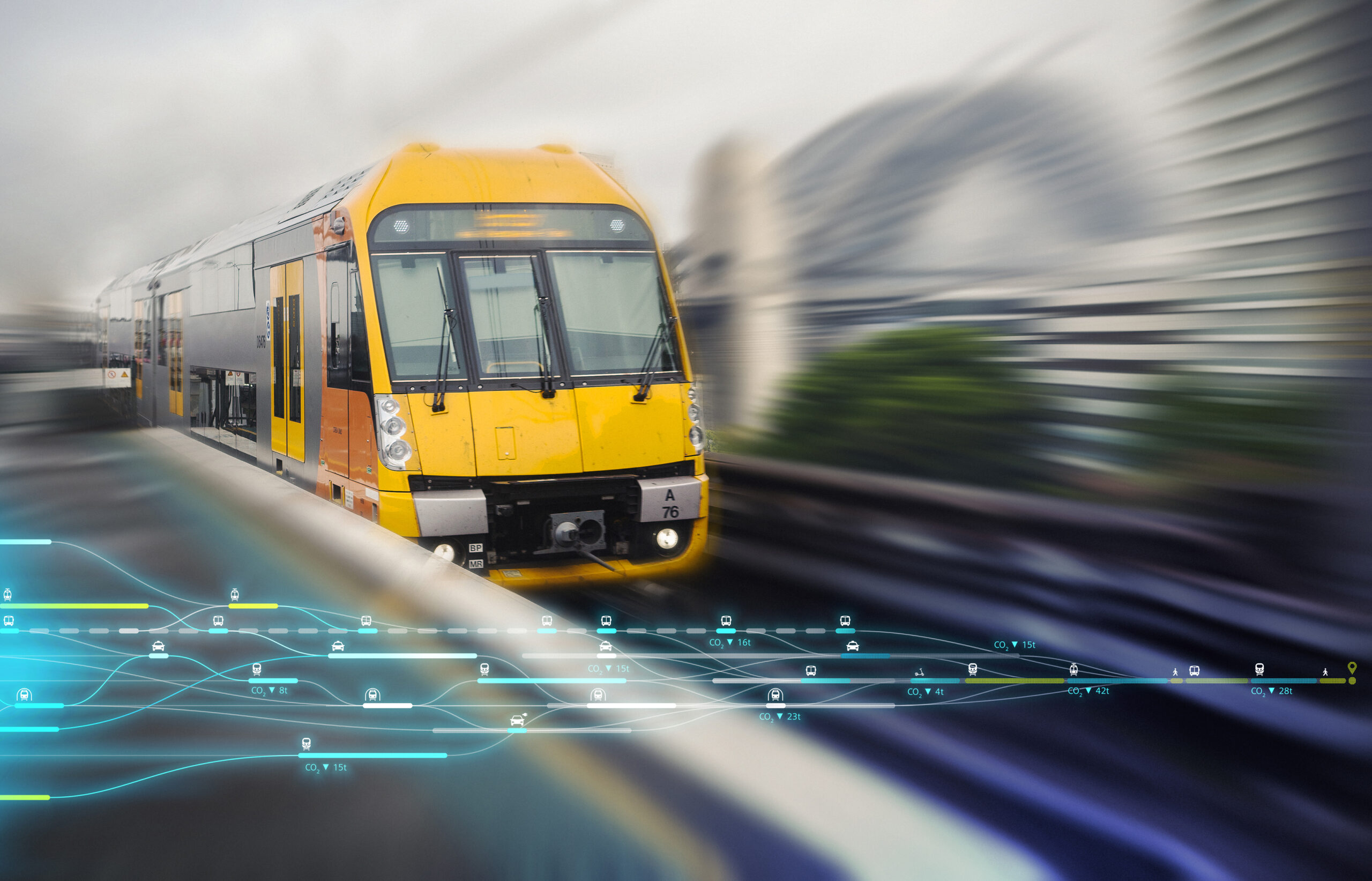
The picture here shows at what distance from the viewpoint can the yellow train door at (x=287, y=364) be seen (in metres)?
4.61

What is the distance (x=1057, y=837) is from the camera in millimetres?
1540

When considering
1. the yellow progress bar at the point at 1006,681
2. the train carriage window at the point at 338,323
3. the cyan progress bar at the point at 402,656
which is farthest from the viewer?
the train carriage window at the point at 338,323

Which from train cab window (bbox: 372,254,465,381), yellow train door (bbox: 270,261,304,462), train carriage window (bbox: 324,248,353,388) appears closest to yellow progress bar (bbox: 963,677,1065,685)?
train cab window (bbox: 372,254,465,381)

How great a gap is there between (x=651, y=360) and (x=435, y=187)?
102 centimetres

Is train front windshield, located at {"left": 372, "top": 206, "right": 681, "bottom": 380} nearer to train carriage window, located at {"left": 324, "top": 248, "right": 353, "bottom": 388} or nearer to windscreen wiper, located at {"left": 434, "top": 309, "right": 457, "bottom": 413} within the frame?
windscreen wiper, located at {"left": 434, "top": 309, "right": 457, "bottom": 413}

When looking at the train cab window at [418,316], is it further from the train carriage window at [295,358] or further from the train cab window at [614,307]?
the train carriage window at [295,358]

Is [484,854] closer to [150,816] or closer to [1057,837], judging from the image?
[150,816]

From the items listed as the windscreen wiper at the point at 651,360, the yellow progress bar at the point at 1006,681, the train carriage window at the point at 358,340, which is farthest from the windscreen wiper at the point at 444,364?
the yellow progress bar at the point at 1006,681

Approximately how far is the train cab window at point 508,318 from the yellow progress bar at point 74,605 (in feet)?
7.32

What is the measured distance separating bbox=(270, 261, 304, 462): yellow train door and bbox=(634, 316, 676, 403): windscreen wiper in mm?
1629

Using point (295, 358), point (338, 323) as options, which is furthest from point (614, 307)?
point (295, 358)

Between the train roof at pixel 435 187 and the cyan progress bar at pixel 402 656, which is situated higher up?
the train roof at pixel 435 187

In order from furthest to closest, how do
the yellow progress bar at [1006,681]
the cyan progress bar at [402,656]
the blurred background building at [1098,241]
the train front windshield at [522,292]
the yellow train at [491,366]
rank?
the train front windshield at [522,292], the yellow train at [491,366], the blurred background building at [1098,241], the yellow progress bar at [1006,681], the cyan progress bar at [402,656]

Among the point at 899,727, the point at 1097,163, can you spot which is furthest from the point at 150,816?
the point at 1097,163
